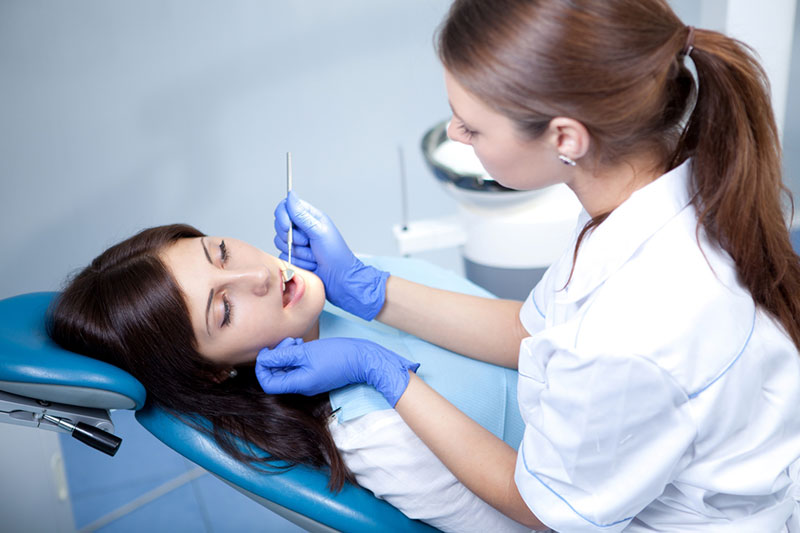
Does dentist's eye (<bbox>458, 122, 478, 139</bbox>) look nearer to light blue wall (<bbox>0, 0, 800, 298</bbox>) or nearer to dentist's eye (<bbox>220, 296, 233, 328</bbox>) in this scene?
dentist's eye (<bbox>220, 296, 233, 328</bbox>)

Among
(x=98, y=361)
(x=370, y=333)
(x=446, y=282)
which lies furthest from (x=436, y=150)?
(x=98, y=361)

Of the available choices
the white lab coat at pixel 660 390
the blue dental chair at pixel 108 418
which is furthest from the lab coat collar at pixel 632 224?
the blue dental chair at pixel 108 418

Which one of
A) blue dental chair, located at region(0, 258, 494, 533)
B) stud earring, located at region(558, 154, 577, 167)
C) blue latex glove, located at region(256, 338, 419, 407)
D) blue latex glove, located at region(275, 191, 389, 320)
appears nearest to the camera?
stud earring, located at region(558, 154, 577, 167)

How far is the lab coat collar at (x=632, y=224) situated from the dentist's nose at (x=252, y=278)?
1.82 feet

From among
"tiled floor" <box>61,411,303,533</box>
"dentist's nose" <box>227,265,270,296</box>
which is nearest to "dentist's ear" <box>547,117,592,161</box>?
"dentist's nose" <box>227,265,270,296</box>

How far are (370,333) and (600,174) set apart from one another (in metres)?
0.63

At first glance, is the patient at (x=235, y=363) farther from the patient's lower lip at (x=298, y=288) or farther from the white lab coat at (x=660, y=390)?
the white lab coat at (x=660, y=390)

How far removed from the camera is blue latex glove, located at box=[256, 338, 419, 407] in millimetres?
1185

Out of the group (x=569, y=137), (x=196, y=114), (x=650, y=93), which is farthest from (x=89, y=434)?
(x=196, y=114)

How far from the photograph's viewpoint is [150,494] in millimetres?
2051

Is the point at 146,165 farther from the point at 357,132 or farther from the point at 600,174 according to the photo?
the point at 600,174

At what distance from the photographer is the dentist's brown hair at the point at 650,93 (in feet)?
2.84

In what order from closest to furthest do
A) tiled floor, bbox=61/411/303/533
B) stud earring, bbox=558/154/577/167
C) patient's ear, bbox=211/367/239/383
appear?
1. stud earring, bbox=558/154/577/167
2. patient's ear, bbox=211/367/239/383
3. tiled floor, bbox=61/411/303/533

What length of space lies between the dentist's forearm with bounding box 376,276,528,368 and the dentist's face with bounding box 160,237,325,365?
0.21 metres
